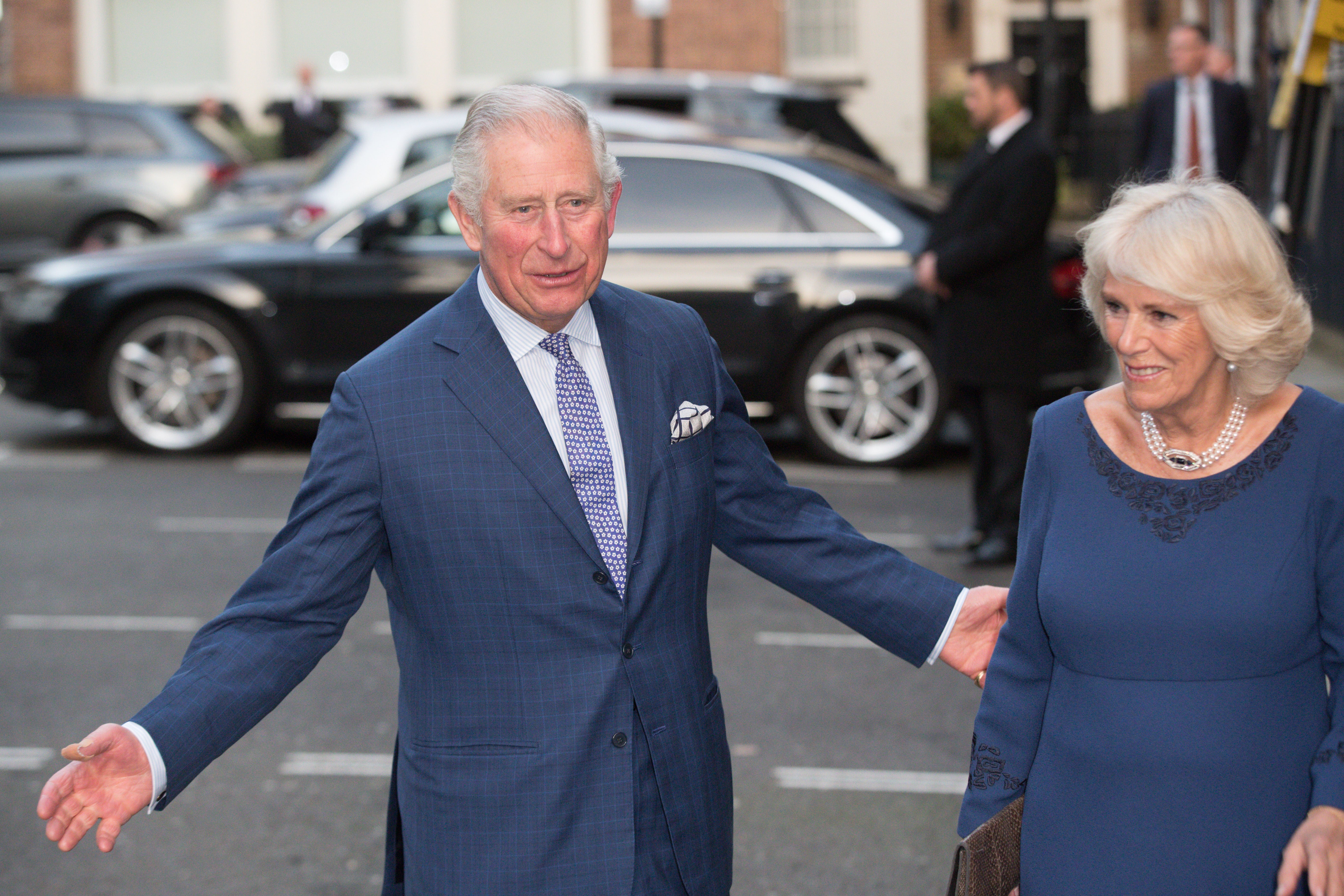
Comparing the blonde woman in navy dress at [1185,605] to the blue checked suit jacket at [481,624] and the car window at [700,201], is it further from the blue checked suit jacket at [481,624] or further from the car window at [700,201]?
the car window at [700,201]

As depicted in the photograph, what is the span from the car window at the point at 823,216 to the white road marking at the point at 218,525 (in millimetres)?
3200

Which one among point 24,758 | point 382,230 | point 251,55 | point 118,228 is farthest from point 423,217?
point 251,55

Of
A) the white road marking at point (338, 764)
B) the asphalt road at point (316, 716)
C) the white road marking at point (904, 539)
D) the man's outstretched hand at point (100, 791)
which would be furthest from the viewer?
the white road marking at point (904, 539)

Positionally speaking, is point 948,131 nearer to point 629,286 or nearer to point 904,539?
point 629,286

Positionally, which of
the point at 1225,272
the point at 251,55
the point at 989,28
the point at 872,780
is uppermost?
the point at 989,28

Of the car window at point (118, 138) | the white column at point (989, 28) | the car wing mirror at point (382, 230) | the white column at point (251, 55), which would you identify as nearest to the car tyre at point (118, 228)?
the car window at point (118, 138)

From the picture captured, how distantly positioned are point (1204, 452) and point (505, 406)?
107 cm

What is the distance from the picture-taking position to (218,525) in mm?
8133

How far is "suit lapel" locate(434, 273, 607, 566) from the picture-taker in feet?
8.43

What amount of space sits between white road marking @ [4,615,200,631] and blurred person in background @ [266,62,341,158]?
1510 cm

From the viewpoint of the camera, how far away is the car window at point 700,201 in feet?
30.4

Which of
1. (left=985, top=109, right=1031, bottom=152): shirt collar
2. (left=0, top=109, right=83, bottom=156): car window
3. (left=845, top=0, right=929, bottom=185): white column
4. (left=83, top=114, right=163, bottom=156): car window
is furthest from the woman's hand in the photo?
(left=845, top=0, right=929, bottom=185): white column

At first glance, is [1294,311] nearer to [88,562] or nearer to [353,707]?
[353,707]

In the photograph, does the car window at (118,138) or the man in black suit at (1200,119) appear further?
the car window at (118,138)
